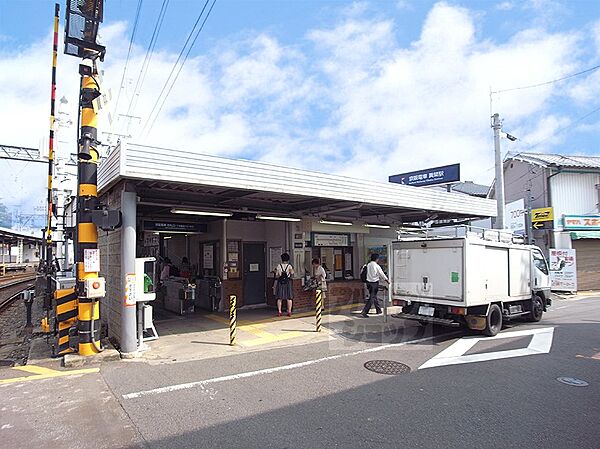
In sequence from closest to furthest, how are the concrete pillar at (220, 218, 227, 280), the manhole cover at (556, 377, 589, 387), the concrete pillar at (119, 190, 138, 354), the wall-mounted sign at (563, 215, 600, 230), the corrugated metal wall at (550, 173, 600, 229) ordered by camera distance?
the manhole cover at (556, 377, 589, 387) < the concrete pillar at (119, 190, 138, 354) < the concrete pillar at (220, 218, 227, 280) < the wall-mounted sign at (563, 215, 600, 230) < the corrugated metal wall at (550, 173, 600, 229)

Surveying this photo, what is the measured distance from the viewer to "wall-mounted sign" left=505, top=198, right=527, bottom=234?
76.7 ft

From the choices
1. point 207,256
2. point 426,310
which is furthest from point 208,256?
point 426,310

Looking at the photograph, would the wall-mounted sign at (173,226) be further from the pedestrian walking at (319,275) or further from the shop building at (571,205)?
the shop building at (571,205)

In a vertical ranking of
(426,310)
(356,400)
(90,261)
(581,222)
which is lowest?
(356,400)

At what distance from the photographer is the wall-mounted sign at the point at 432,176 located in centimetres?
2848

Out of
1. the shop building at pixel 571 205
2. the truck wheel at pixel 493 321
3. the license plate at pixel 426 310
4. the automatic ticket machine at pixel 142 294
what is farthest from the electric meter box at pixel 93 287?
the shop building at pixel 571 205

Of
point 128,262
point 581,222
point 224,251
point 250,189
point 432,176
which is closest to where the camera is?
point 128,262

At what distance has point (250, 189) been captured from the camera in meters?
8.79

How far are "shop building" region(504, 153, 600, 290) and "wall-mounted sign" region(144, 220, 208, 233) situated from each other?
18708 mm

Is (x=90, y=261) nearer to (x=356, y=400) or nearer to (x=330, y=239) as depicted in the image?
(x=356, y=400)

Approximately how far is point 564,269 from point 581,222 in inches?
141

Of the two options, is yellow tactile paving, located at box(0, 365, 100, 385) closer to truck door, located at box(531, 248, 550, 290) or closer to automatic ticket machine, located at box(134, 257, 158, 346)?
automatic ticket machine, located at box(134, 257, 158, 346)

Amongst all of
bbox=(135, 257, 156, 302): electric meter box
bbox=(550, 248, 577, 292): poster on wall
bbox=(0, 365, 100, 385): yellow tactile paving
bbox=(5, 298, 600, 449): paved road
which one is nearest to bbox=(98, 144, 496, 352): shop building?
bbox=(135, 257, 156, 302): electric meter box

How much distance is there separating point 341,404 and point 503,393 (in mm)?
2377
